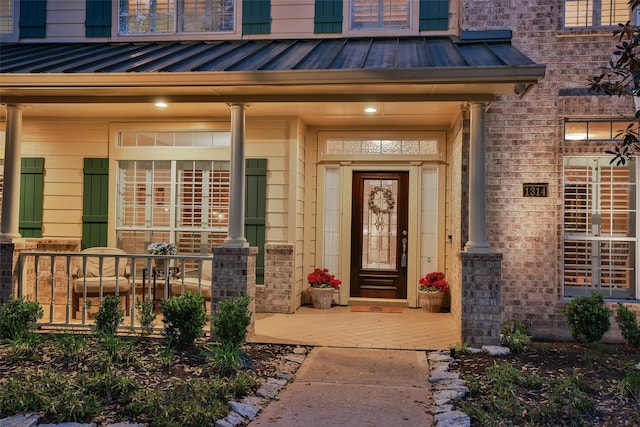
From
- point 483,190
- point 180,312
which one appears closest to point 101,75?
point 180,312

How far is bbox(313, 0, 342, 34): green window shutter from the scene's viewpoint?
8109 mm

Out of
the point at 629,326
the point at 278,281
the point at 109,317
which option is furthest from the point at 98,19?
the point at 629,326

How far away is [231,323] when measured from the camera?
5.44m

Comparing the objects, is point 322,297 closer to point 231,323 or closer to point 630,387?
point 231,323

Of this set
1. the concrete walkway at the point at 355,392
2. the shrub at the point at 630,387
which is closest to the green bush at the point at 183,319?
the concrete walkway at the point at 355,392

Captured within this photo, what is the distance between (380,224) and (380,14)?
3005 millimetres

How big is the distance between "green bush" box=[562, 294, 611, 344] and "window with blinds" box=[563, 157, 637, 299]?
1.27 m

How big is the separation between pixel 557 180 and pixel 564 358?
97.5 inches

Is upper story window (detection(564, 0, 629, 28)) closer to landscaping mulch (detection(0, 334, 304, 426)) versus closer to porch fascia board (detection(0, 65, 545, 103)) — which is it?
porch fascia board (detection(0, 65, 545, 103))

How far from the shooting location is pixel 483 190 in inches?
249

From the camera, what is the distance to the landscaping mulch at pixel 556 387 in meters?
4.03

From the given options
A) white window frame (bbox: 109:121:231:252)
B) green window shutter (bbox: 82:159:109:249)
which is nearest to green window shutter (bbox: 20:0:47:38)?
white window frame (bbox: 109:121:231:252)

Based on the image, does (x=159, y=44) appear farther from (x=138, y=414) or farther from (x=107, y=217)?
(x=138, y=414)

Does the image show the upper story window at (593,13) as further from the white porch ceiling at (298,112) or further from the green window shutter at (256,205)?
the green window shutter at (256,205)
